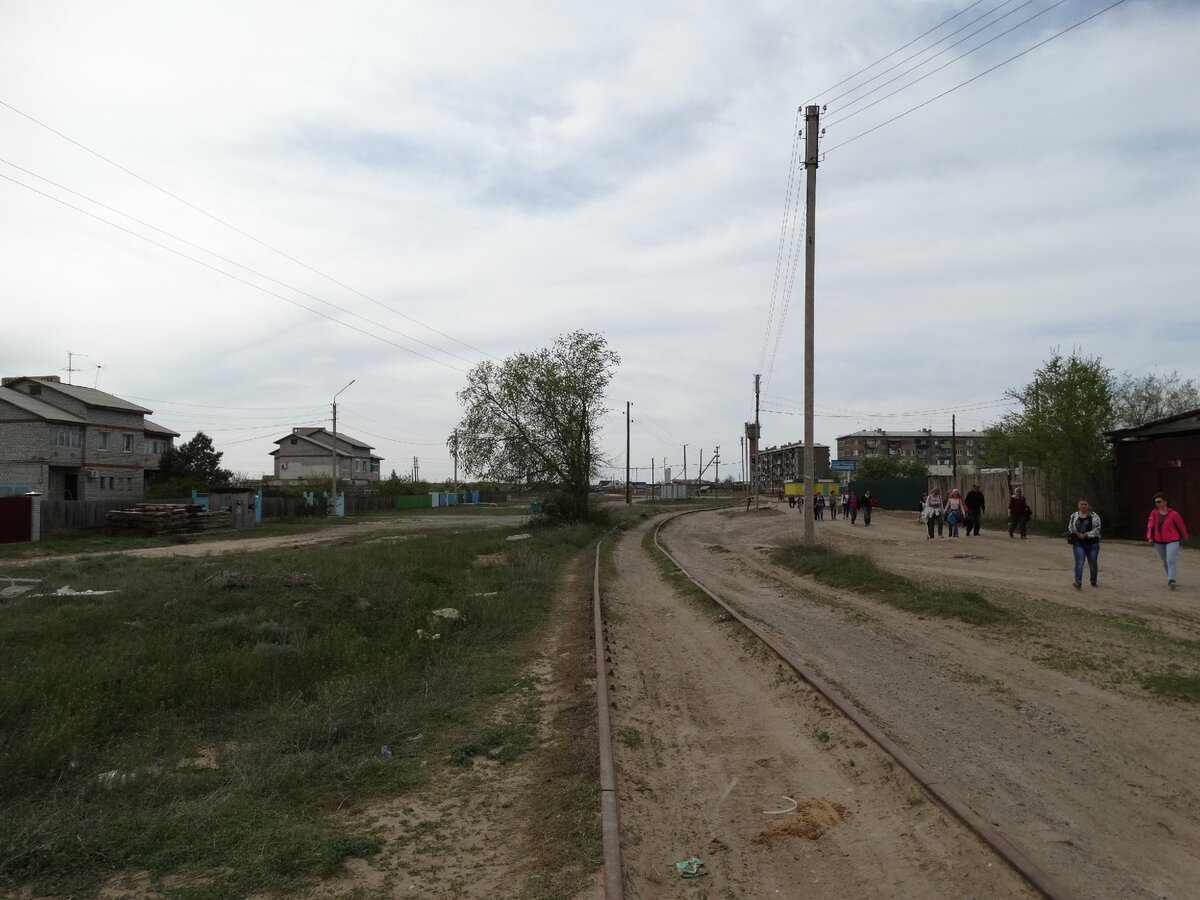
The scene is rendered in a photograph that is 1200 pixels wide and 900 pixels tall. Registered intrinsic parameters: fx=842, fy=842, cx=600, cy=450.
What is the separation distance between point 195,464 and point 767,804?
2635 inches

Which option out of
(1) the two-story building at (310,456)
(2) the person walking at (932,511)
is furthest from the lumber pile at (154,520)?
(1) the two-story building at (310,456)

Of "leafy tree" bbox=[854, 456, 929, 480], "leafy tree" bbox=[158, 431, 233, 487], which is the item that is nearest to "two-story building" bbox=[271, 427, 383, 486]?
"leafy tree" bbox=[158, 431, 233, 487]

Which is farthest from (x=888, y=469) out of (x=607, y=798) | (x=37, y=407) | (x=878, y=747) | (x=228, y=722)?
(x=607, y=798)

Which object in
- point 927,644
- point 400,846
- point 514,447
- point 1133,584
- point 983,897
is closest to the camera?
point 983,897

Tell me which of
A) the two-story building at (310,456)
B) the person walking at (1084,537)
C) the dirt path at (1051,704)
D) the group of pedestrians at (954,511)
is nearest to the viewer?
the dirt path at (1051,704)

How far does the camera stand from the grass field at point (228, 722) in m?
4.64

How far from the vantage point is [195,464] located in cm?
6425

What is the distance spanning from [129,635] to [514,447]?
30695mm

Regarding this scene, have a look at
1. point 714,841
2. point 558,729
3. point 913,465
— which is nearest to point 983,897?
point 714,841

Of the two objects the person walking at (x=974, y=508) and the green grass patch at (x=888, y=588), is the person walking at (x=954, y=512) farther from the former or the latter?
the green grass patch at (x=888, y=588)

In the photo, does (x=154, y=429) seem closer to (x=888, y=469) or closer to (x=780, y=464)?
(x=888, y=469)

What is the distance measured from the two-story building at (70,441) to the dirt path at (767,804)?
4886 centimetres

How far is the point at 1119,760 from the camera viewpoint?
5.88m

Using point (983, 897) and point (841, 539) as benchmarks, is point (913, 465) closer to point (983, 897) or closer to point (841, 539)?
point (841, 539)
